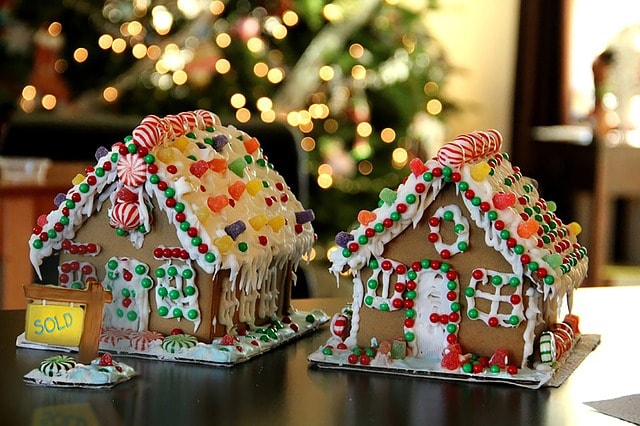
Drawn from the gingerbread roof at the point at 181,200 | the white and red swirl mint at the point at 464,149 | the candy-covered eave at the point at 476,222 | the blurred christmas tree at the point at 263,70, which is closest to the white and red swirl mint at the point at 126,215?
the gingerbread roof at the point at 181,200

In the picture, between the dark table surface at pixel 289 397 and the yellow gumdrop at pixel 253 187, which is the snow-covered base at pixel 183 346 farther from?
the yellow gumdrop at pixel 253 187

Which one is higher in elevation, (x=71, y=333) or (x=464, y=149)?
(x=464, y=149)

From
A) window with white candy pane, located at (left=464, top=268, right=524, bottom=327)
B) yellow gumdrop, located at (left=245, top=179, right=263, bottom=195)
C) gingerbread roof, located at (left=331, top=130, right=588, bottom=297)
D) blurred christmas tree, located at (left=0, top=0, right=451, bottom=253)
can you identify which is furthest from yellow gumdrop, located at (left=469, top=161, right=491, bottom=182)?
blurred christmas tree, located at (left=0, top=0, right=451, bottom=253)

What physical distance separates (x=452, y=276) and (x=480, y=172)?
12cm

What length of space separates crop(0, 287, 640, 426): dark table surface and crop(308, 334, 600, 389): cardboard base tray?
0.04 feet

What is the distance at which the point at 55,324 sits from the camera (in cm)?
134

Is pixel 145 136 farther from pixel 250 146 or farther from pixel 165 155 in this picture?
pixel 250 146

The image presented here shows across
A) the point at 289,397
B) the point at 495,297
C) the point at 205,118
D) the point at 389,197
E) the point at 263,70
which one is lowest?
the point at 289,397

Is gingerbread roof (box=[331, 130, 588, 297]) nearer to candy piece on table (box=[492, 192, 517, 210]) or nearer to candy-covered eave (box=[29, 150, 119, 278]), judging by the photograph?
candy piece on table (box=[492, 192, 517, 210])

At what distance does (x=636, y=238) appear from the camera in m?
4.93

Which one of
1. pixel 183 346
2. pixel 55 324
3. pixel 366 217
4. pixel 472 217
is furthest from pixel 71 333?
pixel 472 217

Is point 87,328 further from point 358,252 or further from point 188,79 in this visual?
point 188,79

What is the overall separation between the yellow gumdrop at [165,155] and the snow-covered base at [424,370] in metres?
0.29

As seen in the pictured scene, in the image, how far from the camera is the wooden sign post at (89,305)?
1279 millimetres
